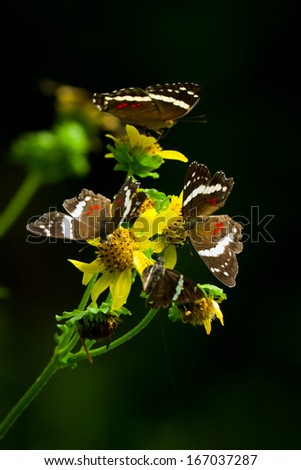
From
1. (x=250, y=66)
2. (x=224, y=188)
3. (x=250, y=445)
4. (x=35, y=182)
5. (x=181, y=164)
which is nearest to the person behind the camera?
(x=224, y=188)

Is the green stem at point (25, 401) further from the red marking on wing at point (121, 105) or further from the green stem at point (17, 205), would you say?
the red marking on wing at point (121, 105)

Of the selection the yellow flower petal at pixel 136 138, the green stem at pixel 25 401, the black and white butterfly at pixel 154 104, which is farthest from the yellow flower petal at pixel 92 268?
the black and white butterfly at pixel 154 104

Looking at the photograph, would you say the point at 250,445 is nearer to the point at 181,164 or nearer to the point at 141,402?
the point at 141,402

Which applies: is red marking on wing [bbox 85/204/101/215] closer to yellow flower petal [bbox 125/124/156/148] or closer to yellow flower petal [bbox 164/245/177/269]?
yellow flower petal [bbox 164/245/177/269]

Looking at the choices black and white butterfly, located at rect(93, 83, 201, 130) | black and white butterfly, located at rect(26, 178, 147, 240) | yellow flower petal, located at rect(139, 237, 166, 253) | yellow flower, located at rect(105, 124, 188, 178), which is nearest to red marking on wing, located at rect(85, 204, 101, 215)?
black and white butterfly, located at rect(26, 178, 147, 240)
